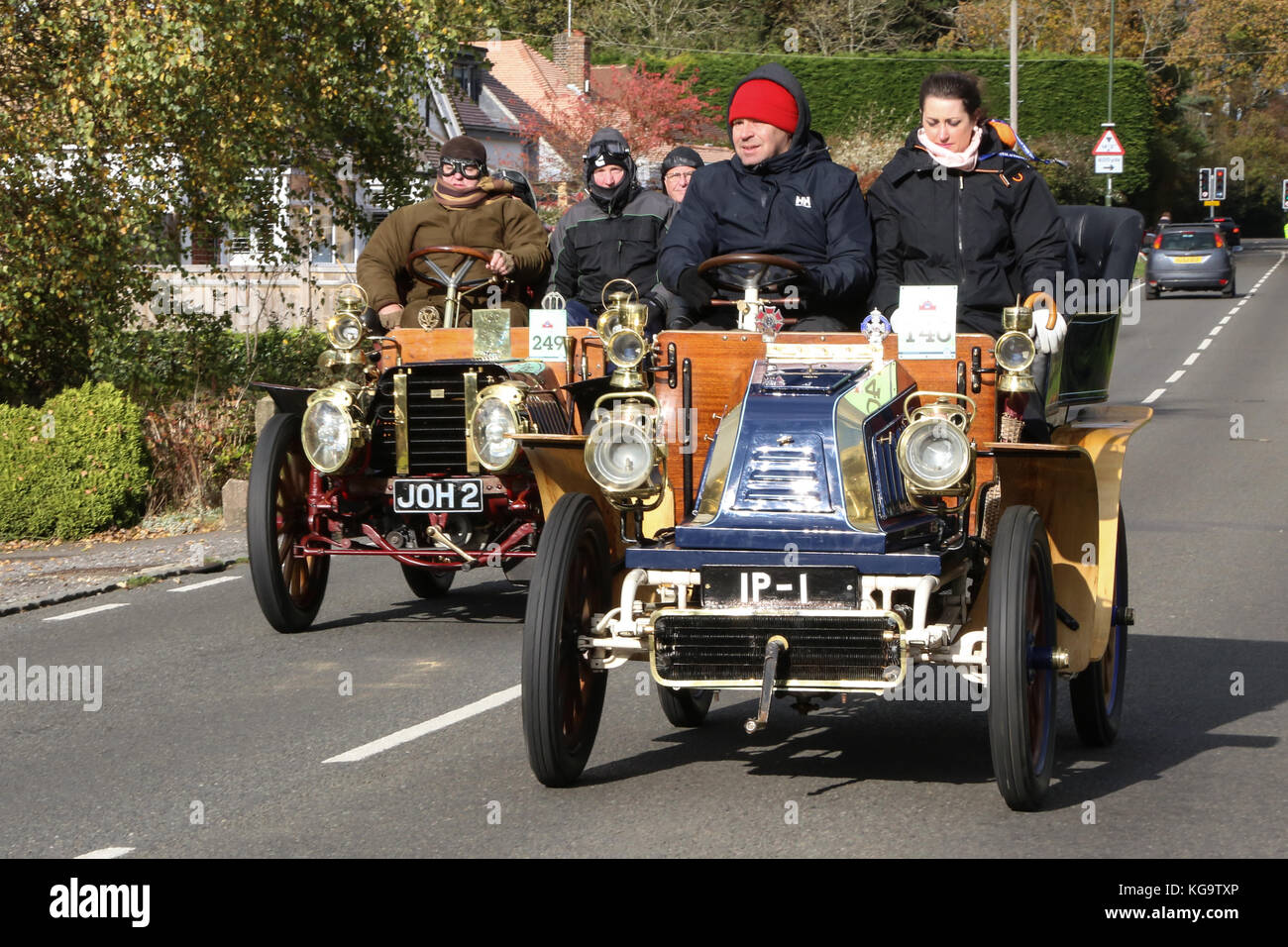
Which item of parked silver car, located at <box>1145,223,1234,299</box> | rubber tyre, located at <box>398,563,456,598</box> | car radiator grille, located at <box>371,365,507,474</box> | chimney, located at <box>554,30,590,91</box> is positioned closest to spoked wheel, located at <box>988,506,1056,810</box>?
car radiator grille, located at <box>371,365,507,474</box>

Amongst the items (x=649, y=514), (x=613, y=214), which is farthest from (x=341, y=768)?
(x=613, y=214)

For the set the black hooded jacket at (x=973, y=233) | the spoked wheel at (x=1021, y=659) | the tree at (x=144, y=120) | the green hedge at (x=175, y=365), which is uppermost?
the tree at (x=144, y=120)

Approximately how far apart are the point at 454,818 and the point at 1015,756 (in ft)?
5.85

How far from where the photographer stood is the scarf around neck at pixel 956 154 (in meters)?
7.40

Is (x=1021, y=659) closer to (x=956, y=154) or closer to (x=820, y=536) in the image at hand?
(x=820, y=536)

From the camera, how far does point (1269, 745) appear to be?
6859 millimetres

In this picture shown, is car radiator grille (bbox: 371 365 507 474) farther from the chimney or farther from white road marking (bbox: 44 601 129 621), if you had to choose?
the chimney

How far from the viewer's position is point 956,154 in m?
7.44

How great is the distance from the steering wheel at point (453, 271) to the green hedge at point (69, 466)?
14.4 ft

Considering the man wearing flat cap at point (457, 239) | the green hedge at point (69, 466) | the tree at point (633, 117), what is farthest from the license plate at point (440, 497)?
the tree at point (633, 117)

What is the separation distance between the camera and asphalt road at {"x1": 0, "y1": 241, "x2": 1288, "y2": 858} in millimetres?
5652

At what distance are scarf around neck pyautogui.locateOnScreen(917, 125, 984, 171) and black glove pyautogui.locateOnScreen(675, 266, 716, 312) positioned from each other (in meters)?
1.12

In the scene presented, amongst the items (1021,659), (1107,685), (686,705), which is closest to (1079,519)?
(1107,685)

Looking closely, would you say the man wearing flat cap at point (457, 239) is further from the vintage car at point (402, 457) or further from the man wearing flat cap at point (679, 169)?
the man wearing flat cap at point (679, 169)
